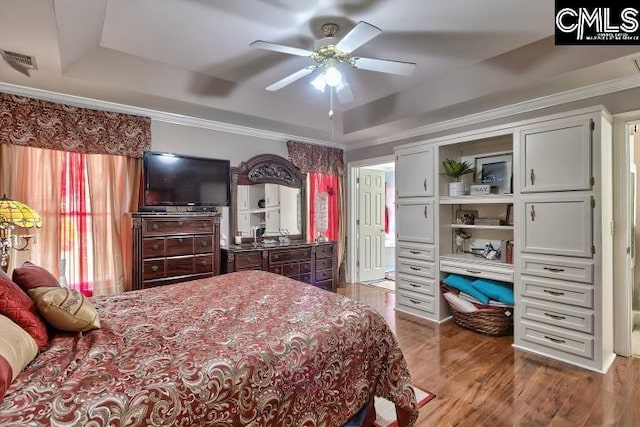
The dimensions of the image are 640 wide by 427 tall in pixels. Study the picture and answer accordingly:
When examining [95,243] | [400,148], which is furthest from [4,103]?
[400,148]

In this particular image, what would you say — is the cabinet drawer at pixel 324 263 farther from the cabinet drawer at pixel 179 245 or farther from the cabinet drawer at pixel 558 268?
the cabinet drawer at pixel 558 268

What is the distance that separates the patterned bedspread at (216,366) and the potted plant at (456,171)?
228 cm

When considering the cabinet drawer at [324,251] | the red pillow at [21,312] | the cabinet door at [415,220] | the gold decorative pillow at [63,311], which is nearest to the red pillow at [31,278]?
the gold decorative pillow at [63,311]

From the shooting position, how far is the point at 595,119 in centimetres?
249

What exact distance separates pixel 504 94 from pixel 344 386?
117 inches

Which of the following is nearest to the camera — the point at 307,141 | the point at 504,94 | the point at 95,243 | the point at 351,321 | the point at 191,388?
the point at 191,388

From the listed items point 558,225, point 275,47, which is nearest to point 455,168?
point 558,225

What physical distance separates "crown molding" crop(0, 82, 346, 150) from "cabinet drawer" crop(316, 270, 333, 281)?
200cm

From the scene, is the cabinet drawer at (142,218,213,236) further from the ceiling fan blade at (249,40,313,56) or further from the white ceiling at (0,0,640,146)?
the ceiling fan blade at (249,40,313,56)

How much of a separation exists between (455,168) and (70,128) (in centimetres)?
396

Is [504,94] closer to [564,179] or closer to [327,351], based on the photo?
[564,179]

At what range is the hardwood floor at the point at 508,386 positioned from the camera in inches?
77.0

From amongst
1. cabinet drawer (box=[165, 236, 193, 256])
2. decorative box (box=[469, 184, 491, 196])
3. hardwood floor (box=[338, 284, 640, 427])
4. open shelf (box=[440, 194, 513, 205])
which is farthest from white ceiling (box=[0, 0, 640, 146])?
hardwood floor (box=[338, 284, 640, 427])

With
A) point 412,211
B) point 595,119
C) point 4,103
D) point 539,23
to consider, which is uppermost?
point 539,23
